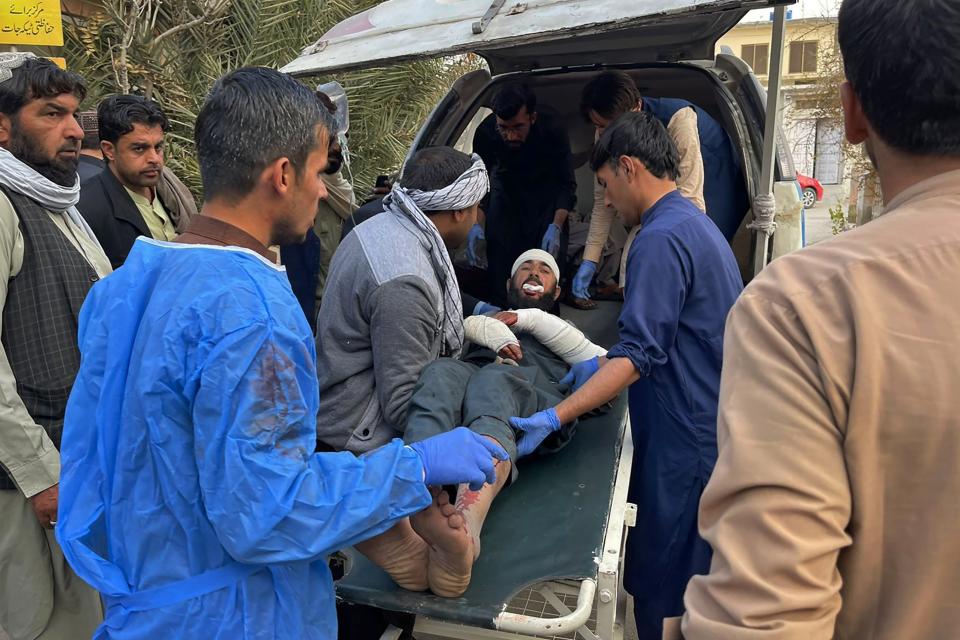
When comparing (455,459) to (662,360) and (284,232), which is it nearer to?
(284,232)

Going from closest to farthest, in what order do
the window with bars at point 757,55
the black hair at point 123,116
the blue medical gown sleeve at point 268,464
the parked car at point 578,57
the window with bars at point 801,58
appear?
the blue medical gown sleeve at point 268,464, the parked car at point 578,57, the black hair at point 123,116, the window with bars at point 801,58, the window with bars at point 757,55

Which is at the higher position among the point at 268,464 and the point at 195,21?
the point at 195,21

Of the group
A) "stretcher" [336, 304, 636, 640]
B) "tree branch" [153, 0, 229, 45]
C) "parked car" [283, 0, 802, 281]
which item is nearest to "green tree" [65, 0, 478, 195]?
"tree branch" [153, 0, 229, 45]

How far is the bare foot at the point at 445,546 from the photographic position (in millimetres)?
1702

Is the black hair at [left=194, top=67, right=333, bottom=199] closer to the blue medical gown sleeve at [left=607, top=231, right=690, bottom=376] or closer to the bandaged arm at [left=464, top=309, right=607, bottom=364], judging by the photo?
the blue medical gown sleeve at [left=607, top=231, right=690, bottom=376]

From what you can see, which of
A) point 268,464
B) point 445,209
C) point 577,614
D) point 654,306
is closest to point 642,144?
point 654,306

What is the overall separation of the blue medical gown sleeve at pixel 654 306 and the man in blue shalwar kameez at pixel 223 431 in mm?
1063

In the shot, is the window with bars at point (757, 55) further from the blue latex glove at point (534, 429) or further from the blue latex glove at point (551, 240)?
the blue latex glove at point (534, 429)

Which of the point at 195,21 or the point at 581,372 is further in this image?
the point at 195,21

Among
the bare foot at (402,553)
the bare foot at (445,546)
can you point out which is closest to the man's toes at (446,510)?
the bare foot at (445,546)

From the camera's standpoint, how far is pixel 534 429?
2379 mm

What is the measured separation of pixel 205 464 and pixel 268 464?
0.11 meters

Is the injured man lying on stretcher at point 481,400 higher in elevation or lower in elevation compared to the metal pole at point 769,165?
lower

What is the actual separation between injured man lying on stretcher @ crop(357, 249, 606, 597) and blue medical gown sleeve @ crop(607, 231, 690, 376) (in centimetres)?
42
